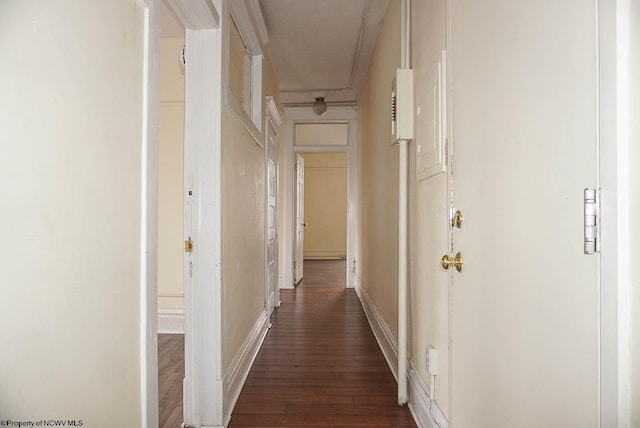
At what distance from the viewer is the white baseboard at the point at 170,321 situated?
355cm

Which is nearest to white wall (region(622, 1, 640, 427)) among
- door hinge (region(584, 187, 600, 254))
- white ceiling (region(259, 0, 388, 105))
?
door hinge (region(584, 187, 600, 254))

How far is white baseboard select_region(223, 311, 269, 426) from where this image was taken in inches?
78.0

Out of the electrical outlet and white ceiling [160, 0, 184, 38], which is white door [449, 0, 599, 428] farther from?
white ceiling [160, 0, 184, 38]

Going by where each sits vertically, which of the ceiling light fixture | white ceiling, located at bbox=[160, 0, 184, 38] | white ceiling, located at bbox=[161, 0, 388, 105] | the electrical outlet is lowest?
the electrical outlet

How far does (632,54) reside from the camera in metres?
0.62

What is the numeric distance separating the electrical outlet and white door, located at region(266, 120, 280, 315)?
218cm

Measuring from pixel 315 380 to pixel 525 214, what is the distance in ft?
6.51

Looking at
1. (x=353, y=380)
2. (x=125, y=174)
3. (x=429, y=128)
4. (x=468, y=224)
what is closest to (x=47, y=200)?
(x=125, y=174)

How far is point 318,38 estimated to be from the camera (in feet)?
12.1

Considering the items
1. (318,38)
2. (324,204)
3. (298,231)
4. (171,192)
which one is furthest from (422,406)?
(324,204)

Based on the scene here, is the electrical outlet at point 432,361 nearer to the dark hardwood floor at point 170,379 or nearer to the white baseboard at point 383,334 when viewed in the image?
the white baseboard at point 383,334

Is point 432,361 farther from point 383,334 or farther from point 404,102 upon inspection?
point 404,102

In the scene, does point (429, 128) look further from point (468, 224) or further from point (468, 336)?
point (468, 336)

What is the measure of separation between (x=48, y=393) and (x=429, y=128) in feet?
5.65
